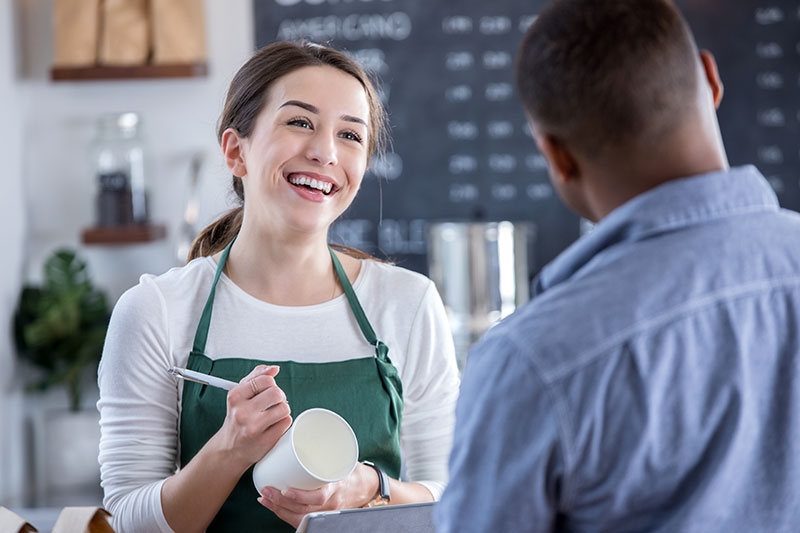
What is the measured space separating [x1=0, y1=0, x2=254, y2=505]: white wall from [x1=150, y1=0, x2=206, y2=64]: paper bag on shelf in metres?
0.12

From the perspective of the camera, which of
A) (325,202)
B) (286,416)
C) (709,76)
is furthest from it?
(325,202)

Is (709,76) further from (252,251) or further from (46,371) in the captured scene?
(46,371)

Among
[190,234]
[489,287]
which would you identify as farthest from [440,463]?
[190,234]

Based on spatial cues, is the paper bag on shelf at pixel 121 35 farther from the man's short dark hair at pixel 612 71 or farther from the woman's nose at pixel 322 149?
the man's short dark hair at pixel 612 71

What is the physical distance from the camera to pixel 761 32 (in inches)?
118

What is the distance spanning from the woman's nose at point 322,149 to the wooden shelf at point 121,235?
1.72 metres

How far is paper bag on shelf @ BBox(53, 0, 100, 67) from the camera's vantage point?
2.89m

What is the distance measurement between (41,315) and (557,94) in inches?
99.3

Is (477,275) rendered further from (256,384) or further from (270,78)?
(256,384)

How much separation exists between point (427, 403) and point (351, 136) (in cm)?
40

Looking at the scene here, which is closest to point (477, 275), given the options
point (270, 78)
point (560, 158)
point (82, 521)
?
point (270, 78)

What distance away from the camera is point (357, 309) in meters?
1.30

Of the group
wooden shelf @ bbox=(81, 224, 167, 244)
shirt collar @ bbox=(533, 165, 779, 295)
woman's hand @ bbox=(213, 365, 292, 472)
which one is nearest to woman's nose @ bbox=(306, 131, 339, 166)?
woman's hand @ bbox=(213, 365, 292, 472)

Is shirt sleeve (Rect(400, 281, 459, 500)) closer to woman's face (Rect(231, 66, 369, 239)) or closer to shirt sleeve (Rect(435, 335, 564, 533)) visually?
woman's face (Rect(231, 66, 369, 239))
